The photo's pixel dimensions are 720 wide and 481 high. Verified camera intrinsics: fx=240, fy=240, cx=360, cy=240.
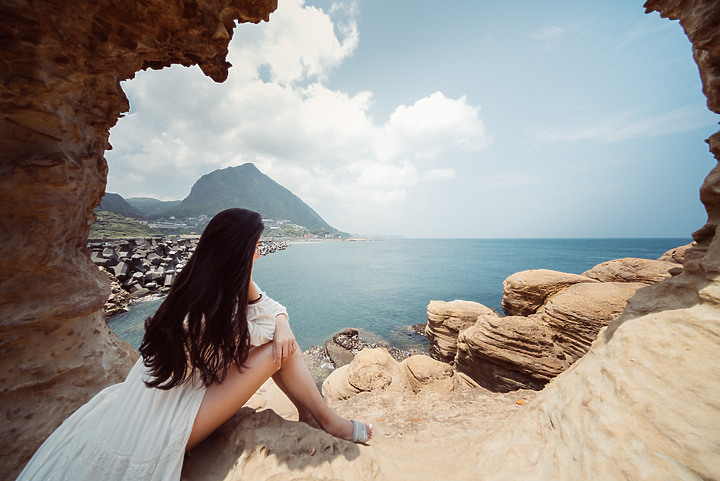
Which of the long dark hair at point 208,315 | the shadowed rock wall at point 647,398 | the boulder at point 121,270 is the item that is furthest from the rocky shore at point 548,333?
the boulder at point 121,270

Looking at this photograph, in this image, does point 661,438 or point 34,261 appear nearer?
point 661,438

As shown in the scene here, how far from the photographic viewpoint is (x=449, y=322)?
29.3ft

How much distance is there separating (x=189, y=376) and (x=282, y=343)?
0.65 m

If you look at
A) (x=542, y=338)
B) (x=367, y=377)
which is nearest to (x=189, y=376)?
(x=367, y=377)

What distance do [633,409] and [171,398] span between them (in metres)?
3.04

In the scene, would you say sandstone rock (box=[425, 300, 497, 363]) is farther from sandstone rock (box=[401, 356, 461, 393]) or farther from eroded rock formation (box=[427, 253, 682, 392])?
sandstone rock (box=[401, 356, 461, 393])

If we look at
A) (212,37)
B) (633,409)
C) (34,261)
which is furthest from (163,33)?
(633,409)

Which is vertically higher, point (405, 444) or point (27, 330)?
point (27, 330)

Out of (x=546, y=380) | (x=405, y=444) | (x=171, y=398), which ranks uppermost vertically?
(x=171, y=398)

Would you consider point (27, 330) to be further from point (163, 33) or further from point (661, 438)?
point (661, 438)

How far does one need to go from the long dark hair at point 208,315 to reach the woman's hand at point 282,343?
23 cm

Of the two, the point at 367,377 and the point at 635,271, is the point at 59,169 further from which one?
the point at 635,271

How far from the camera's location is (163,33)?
2932 millimetres

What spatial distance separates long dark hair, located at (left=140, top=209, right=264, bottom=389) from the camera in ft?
5.48
